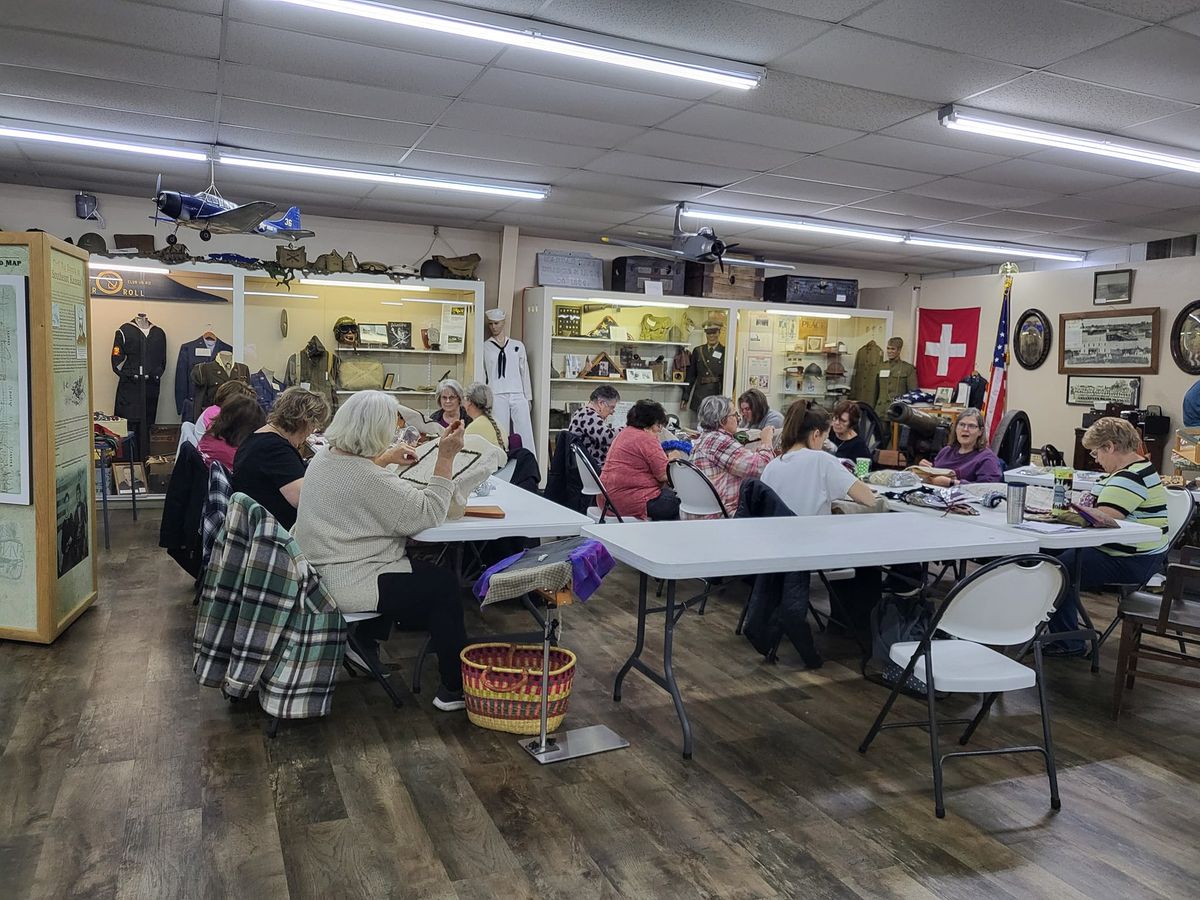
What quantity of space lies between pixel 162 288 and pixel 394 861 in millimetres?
6722

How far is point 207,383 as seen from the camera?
7.55 meters

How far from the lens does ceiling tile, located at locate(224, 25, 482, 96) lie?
3.96m

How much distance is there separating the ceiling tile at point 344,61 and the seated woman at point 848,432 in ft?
11.0

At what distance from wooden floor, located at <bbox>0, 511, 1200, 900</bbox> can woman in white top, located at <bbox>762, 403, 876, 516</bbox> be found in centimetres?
84

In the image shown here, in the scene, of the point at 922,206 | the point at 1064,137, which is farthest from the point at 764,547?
the point at 922,206

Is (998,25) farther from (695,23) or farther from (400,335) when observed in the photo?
(400,335)

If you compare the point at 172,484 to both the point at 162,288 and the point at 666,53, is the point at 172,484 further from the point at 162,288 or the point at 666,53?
the point at 162,288

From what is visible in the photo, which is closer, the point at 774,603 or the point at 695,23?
the point at 695,23

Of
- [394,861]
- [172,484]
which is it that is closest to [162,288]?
[172,484]

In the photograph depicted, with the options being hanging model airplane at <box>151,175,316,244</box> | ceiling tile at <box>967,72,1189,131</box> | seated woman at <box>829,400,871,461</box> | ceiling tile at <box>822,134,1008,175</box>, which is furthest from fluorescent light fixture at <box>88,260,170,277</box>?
ceiling tile at <box>967,72,1189,131</box>

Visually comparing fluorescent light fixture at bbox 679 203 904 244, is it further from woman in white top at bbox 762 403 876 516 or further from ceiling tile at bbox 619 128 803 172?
woman in white top at bbox 762 403 876 516

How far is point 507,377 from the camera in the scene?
864cm

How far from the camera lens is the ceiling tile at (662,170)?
19.7 ft

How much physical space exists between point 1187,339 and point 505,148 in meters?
6.51
